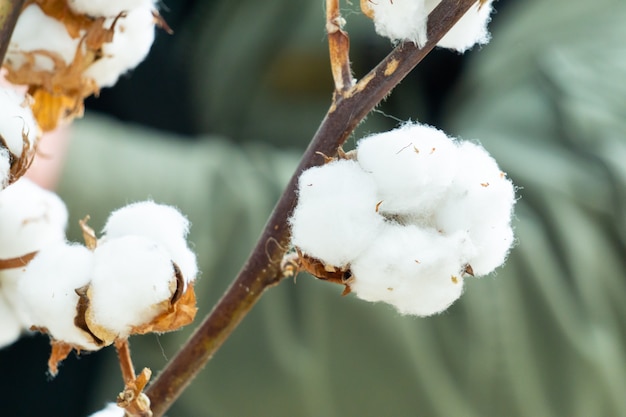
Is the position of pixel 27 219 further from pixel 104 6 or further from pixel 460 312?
pixel 460 312

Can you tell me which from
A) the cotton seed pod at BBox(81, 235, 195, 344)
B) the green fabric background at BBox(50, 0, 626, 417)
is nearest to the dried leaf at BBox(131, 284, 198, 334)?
the cotton seed pod at BBox(81, 235, 195, 344)

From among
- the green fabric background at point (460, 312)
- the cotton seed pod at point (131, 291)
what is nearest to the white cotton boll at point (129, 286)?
the cotton seed pod at point (131, 291)

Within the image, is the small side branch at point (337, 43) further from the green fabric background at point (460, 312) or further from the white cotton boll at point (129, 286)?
the green fabric background at point (460, 312)

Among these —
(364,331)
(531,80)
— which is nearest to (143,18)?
(364,331)

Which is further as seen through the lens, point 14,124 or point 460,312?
point 460,312

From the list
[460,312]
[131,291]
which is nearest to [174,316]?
[131,291]

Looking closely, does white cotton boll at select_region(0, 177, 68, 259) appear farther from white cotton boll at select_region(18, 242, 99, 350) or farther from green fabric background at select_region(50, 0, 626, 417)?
green fabric background at select_region(50, 0, 626, 417)
